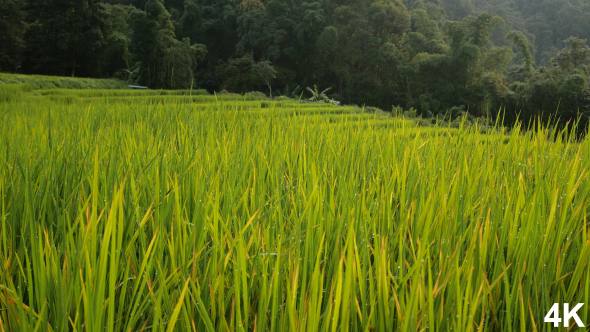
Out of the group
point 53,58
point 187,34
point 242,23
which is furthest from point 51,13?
point 242,23

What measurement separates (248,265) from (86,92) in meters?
11.6

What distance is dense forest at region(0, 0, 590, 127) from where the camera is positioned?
67.3 ft

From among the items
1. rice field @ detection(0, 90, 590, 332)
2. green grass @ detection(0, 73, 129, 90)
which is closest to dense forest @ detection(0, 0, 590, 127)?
green grass @ detection(0, 73, 129, 90)

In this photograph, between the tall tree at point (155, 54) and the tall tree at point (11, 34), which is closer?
the tall tree at point (155, 54)

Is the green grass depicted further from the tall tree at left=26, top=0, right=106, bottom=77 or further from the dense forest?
the tall tree at left=26, top=0, right=106, bottom=77

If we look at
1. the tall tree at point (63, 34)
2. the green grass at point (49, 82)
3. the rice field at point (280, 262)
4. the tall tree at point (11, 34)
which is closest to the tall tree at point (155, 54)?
the green grass at point (49, 82)

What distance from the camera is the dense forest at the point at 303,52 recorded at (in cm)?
2050

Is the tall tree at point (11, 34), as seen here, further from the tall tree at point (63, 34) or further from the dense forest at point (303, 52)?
the tall tree at point (63, 34)

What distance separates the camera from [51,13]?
22.8 metres

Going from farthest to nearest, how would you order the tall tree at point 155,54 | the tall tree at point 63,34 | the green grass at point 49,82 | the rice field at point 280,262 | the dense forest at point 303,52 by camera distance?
the tall tree at point 63,34
the dense forest at point 303,52
the tall tree at point 155,54
the green grass at point 49,82
the rice field at point 280,262

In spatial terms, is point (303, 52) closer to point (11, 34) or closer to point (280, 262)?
point (11, 34)

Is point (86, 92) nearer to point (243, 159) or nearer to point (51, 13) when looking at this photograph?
point (243, 159)

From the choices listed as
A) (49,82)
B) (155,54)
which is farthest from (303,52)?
(49,82)

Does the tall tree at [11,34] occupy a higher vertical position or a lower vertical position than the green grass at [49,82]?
higher
